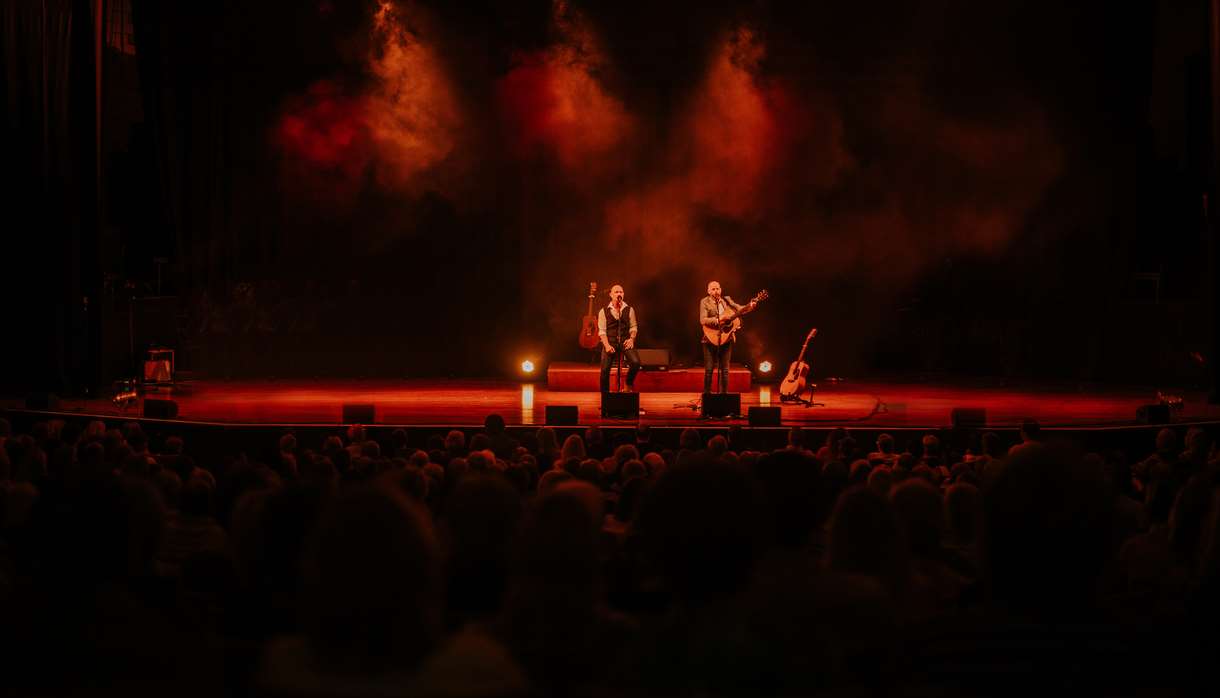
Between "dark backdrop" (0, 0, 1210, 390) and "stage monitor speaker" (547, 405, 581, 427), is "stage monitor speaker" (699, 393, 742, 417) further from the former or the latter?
"dark backdrop" (0, 0, 1210, 390)

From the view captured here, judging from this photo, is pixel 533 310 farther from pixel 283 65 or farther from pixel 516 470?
pixel 516 470

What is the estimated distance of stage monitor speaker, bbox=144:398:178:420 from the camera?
40.2 ft

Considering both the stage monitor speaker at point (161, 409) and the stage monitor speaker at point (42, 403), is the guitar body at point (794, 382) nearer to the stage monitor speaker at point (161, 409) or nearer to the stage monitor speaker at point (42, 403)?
the stage monitor speaker at point (161, 409)

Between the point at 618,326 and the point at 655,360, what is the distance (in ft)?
11.0

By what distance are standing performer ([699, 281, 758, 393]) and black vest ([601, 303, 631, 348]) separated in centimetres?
91

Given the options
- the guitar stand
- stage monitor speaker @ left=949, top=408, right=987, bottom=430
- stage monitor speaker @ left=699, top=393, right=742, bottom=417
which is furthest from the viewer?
the guitar stand

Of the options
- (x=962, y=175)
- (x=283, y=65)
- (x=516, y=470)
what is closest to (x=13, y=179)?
(x=283, y=65)

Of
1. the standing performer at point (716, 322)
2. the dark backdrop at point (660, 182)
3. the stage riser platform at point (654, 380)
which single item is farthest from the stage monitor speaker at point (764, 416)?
the dark backdrop at point (660, 182)

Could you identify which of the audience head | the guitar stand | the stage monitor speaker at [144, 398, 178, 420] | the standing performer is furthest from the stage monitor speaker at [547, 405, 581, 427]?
the audience head

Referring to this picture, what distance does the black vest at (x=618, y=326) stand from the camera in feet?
48.6

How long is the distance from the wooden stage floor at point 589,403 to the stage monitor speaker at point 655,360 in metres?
0.64

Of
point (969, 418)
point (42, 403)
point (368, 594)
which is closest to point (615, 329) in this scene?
point (969, 418)

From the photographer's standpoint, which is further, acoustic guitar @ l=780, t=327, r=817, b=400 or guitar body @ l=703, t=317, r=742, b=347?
acoustic guitar @ l=780, t=327, r=817, b=400

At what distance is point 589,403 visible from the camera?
53.0 ft
